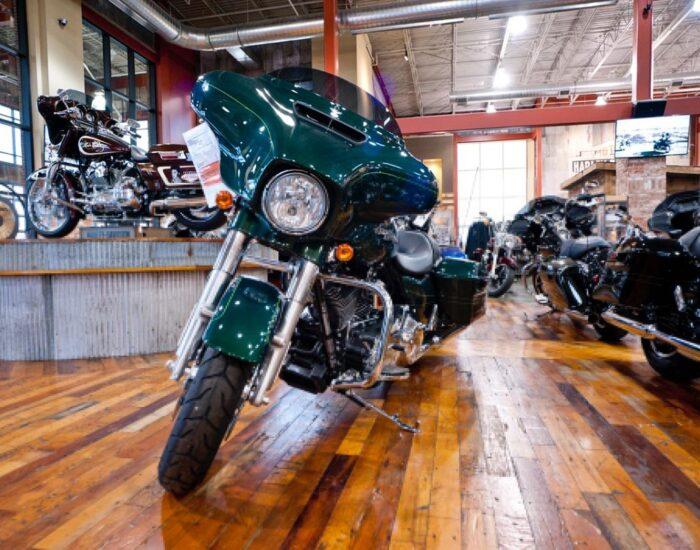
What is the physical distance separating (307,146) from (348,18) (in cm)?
640

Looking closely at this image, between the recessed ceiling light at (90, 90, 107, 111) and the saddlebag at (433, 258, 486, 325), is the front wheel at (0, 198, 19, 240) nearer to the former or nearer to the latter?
the recessed ceiling light at (90, 90, 107, 111)

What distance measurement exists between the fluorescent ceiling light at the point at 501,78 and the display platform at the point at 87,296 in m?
10.9

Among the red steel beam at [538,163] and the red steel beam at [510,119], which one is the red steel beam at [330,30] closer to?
the red steel beam at [510,119]

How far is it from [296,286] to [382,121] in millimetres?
689

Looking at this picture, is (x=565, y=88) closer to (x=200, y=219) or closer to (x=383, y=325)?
(x=200, y=219)

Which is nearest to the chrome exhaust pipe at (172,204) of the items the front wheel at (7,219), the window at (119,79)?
the front wheel at (7,219)

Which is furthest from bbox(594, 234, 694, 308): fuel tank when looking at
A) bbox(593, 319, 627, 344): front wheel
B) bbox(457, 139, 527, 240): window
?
bbox(457, 139, 527, 240): window

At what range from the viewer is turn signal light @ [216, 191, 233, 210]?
4.35 feet

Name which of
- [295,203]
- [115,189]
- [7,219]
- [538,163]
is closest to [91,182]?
[115,189]

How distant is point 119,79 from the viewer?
8523mm

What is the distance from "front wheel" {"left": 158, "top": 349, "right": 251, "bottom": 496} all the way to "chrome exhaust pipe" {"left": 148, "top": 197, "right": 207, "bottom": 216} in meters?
2.90

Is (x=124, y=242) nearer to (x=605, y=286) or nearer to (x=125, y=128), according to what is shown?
(x=125, y=128)

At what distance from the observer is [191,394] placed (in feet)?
3.89

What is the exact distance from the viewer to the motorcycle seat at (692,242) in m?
1.99
